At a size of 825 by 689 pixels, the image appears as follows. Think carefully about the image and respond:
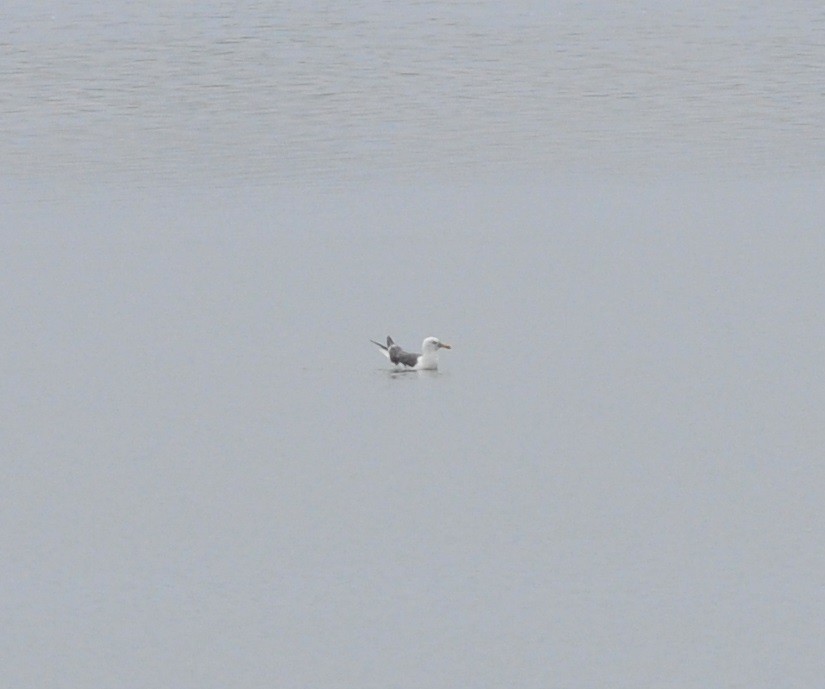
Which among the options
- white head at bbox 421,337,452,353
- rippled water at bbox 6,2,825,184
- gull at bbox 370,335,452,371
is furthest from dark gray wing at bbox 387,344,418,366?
rippled water at bbox 6,2,825,184

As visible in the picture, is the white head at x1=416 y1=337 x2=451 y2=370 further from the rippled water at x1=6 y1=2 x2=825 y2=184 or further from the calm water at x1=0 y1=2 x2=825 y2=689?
the rippled water at x1=6 y1=2 x2=825 y2=184

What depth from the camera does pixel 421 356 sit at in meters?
23.6

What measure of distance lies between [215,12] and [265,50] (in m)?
11.2

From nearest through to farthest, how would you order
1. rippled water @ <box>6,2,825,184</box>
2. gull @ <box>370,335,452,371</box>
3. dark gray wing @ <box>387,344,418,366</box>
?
gull @ <box>370,335,452,371</box> < dark gray wing @ <box>387,344,418,366</box> < rippled water @ <box>6,2,825,184</box>

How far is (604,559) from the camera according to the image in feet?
53.6

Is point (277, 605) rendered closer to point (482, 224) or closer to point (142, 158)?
point (482, 224)

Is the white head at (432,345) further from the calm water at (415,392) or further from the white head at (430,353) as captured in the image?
the calm water at (415,392)

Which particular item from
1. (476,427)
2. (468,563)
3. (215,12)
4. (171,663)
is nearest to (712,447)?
(476,427)

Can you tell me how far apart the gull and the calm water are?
222 millimetres

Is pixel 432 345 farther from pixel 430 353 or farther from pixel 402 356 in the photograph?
pixel 402 356

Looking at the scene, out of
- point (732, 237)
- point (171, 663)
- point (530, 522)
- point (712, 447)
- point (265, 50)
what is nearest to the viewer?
point (171, 663)

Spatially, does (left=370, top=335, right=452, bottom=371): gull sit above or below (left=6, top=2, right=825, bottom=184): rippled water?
below

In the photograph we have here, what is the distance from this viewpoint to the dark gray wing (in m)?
23.5

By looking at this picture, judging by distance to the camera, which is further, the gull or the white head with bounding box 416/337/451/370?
the gull
